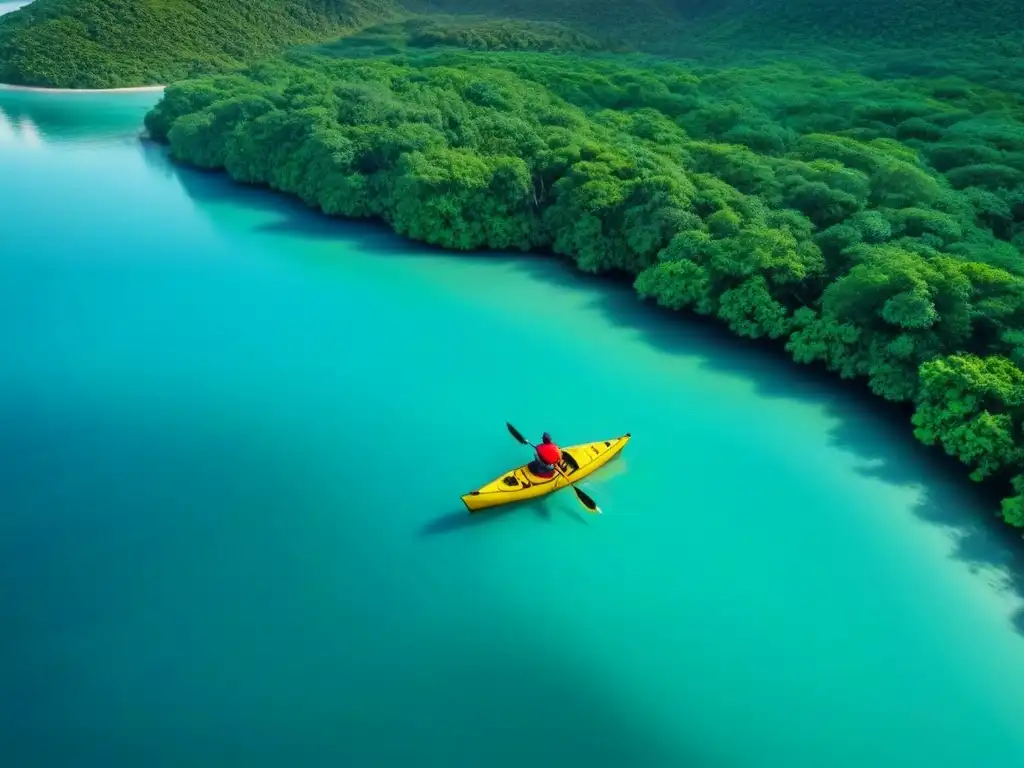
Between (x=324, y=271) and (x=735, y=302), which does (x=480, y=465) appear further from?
(x=324, y=271)

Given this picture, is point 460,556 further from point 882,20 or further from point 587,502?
point 882,20

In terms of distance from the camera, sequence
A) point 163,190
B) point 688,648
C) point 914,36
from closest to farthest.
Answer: point 688,648 → point 163,190 → point 914,36

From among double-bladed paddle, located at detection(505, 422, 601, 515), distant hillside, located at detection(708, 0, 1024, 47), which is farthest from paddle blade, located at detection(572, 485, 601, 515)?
distant hillside, located at detection(708, 0, 1024, 47)

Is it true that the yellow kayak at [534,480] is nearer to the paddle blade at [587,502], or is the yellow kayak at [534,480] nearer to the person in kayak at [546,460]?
the person in kayak at [546,460]

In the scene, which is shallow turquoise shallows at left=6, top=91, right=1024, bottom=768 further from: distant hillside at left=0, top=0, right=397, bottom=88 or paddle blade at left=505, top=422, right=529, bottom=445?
distant hillside at left=0, top=0, right=397, bottom=88

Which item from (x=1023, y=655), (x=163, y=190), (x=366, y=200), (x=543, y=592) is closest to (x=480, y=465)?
(x=543, y=592)

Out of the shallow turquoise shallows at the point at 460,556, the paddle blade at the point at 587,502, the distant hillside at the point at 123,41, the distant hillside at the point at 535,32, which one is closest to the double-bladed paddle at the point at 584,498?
the paddle blade at the point at 587,502
